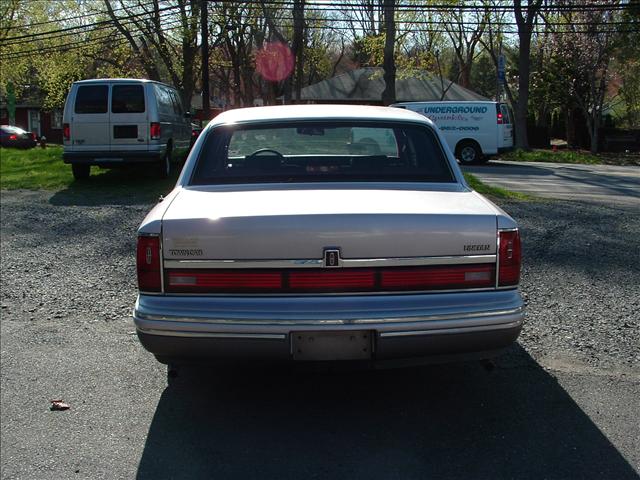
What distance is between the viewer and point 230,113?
16.4 feet

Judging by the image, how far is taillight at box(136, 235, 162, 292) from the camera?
3.40 metres

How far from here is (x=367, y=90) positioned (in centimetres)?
4253

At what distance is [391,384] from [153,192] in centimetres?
872

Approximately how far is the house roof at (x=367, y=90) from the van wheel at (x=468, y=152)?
21.1m

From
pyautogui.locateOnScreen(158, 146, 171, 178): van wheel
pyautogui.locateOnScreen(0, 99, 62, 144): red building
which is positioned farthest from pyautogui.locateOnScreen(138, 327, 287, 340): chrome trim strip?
pyautogui.locateOnScreen(0, 99, 62, 144): red building

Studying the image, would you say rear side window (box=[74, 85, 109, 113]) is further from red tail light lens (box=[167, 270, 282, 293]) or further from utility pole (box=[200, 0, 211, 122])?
utility pole (box=[200, 0, 211, 122])

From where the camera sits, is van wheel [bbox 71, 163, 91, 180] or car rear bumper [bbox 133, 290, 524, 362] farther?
van wheel [bbox 71, 163, 91, 180]

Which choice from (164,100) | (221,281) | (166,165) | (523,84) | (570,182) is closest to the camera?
(221,281)

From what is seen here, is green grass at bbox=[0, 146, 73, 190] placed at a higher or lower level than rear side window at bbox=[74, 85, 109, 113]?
lower

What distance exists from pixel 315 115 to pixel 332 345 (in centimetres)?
196

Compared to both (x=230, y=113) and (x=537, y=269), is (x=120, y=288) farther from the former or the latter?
(x=537, y=269)

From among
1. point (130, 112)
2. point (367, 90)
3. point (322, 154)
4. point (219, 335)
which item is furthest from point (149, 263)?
point (367, 90)

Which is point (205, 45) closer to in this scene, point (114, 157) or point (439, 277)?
point (114, 157)

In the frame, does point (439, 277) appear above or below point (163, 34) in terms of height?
below
